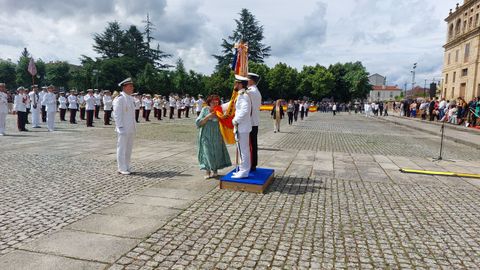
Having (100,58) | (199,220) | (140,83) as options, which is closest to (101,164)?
(199,220)

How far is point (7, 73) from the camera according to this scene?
66.4m

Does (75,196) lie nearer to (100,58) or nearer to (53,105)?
(53,105)

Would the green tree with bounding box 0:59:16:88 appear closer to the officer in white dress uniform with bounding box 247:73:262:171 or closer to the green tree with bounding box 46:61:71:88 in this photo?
the green tree with bounding box 46:61:71:88

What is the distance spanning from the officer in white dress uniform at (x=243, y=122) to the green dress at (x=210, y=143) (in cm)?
66

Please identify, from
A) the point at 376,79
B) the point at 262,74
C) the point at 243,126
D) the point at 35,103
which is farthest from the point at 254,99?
the point at 376,79

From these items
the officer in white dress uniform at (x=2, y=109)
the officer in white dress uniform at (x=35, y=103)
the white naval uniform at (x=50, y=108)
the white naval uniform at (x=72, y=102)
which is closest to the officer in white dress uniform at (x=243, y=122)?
the officer in white dress uniform at (x=2, y=109)

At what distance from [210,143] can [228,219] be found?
2.32m

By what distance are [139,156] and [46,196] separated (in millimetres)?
3954

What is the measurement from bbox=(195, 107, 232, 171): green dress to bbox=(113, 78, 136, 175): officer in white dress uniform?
5.25 ft

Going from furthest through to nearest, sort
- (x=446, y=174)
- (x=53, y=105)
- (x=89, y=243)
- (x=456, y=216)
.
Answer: (x=53, y=105), (x=446, y=174), (x=456, y=216), (x=89, y=243)

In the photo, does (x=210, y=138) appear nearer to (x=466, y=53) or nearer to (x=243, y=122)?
(x=243, y=122)

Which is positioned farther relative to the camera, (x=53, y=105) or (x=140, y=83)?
(x=140, y=83)

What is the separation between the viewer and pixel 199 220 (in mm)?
4395

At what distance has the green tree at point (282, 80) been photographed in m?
63.0
